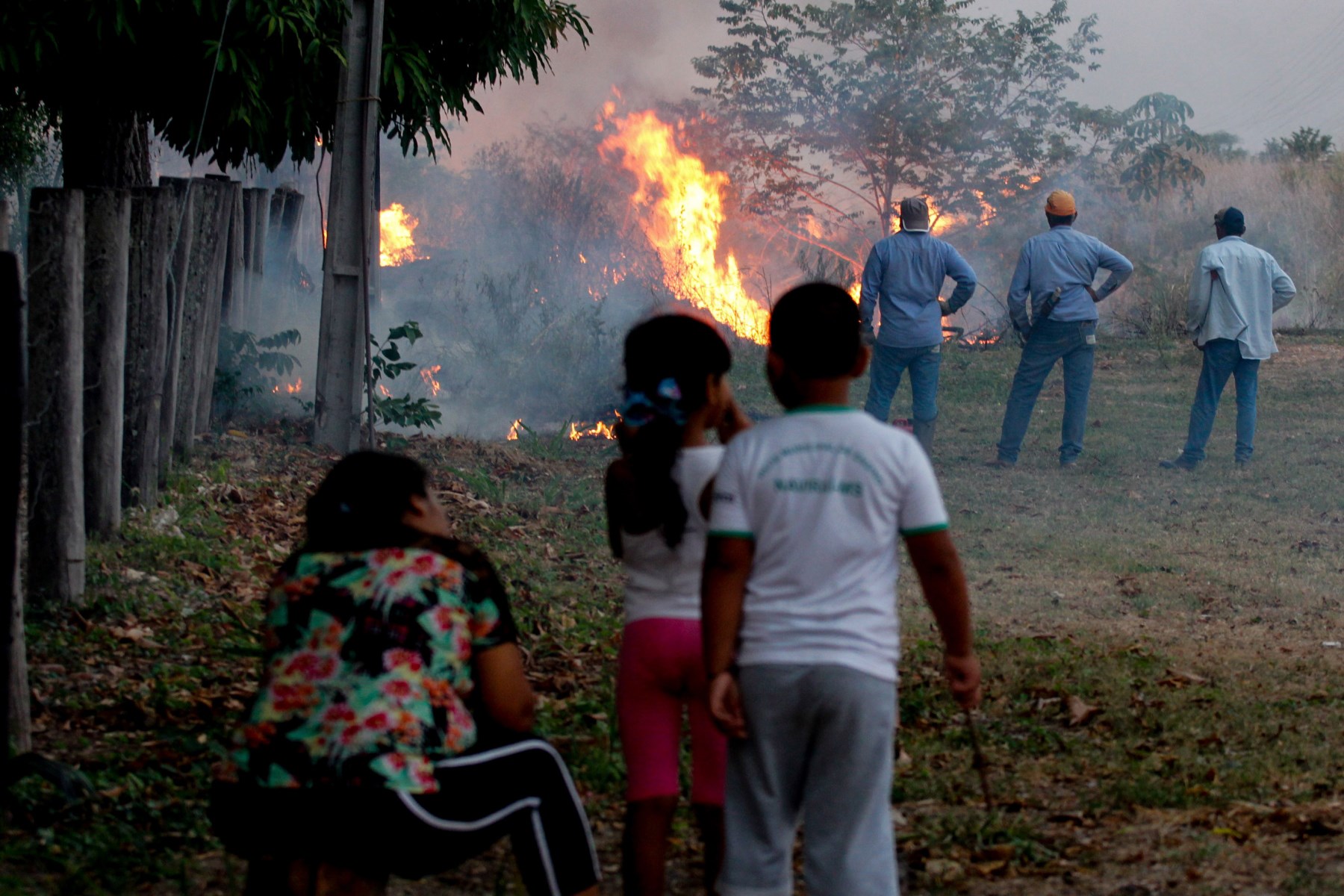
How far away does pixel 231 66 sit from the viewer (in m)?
7.75

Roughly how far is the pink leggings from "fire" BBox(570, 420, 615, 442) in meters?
8.56

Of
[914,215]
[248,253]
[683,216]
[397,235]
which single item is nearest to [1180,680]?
[914,215]

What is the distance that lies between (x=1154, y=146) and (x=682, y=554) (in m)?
20.7

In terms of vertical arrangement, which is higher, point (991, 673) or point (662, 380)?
point (662, 380)

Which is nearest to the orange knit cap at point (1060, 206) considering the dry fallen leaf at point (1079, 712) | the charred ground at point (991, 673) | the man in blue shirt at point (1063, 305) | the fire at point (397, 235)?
the man in blue shirt at point (1063, 305)

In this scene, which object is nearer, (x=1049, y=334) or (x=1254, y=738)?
(x=1254, y=738)

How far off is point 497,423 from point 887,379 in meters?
4.07

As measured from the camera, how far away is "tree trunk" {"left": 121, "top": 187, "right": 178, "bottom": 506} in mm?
6137

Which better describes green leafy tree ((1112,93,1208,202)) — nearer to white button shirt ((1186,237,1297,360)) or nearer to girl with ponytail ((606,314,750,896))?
white button shirt ((1186,237,1297,360))

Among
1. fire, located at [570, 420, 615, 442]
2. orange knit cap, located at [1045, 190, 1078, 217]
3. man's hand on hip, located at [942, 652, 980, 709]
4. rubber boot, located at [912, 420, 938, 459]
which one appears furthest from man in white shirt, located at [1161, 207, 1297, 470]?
man's hand on hip, located at [942, 652, 980, 709]

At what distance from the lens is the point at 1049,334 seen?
10.2 meters

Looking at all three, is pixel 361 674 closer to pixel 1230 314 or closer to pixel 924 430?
pixel 924 430

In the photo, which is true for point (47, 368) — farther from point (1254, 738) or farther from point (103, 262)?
point (1254, 738)

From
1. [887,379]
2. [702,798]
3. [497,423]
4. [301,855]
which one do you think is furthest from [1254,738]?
[497,423]
